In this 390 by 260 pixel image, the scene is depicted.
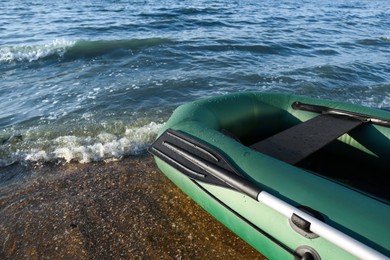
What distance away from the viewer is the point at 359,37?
10.9m

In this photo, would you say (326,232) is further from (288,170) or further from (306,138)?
(306,138)

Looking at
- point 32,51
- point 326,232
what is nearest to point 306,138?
point 326,232

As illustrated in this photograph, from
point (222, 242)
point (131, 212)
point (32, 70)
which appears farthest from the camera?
point (32, 70)

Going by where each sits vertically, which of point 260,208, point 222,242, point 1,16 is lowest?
point 1,16

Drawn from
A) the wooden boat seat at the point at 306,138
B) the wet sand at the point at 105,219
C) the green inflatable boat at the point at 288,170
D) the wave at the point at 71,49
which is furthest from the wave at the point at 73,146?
the wave at the point at 71,49

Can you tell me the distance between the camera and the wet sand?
2592mm

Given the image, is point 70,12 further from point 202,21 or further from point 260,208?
point 260,208

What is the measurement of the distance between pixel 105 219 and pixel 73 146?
1602 millimetres

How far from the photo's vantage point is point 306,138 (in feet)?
9.82

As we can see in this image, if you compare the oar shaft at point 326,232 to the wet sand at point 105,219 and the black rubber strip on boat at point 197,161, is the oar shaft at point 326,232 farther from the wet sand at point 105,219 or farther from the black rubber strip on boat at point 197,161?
the wet sand at point 105,219

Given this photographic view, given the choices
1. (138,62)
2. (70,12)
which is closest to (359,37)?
(138,62)

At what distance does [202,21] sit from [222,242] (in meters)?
11.2

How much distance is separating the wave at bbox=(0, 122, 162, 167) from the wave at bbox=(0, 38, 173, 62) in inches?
172

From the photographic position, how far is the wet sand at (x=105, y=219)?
2.59m
